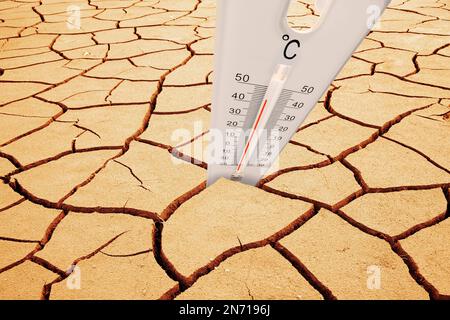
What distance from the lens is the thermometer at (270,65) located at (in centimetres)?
81

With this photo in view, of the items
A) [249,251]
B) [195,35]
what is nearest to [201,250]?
[249,251]

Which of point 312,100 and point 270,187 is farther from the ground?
point 312,100

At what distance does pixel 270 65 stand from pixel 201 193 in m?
0.52

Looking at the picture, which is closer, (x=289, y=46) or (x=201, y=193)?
(x=289, y=46)

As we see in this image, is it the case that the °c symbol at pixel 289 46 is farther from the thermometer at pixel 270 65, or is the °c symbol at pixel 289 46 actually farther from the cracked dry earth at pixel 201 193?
the cracked dry earth at pixel 201 193

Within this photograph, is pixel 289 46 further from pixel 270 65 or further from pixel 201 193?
pixel 201 193

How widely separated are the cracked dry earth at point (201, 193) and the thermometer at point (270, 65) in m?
0.25

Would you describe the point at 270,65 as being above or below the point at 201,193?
above

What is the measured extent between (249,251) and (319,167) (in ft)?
1.61

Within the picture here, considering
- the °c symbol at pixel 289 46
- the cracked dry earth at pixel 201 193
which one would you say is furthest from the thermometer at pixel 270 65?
the cracked dry earth at pixel 201 193

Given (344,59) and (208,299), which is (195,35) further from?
(208,299)

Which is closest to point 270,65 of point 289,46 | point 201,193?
point 289,46

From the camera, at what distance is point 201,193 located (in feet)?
A: 4.10

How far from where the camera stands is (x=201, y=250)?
3.43 ft
